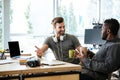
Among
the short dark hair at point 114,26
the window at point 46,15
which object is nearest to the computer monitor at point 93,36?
the window at point 46,15

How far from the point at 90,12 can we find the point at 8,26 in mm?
2087

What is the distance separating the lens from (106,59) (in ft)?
8.82

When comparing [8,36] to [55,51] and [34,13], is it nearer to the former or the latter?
[34,13]

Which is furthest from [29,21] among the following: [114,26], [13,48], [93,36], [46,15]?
[114,26]

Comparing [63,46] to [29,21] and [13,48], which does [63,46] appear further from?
[29,21]

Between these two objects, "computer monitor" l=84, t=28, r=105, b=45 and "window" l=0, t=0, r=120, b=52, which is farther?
"window" l=0, t=0, r=120, b=52

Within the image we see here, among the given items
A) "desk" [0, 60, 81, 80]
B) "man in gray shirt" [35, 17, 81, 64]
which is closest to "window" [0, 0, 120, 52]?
"man in gray shirt" [35, 17, 81, 64]

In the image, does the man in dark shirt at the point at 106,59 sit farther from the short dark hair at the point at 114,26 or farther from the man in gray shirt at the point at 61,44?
the man in gray shirt at the point at 61,44

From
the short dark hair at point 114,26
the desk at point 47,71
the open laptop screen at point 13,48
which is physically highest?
the short dark hair at point 114,26

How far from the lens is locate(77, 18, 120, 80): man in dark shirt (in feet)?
8.61

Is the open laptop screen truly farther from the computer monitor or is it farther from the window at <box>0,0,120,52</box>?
the computer monitor

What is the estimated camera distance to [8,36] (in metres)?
5.53

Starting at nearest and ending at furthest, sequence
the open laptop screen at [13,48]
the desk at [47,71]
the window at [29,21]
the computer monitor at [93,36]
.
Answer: the desk at [47,71] → the open laptop screen at [13,48] → the computer monitor at [93,36] → the window at [29,21]

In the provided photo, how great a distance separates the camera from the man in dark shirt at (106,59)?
262 cm
